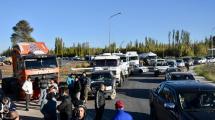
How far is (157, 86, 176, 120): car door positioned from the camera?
11317 mm

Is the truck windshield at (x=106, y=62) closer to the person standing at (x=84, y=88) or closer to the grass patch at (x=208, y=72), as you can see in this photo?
the grass patch at (x=208, y=72)

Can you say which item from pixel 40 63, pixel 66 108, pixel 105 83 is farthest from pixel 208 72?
pixel 66 108

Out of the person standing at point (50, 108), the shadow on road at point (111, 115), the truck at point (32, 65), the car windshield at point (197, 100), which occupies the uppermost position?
the truck at point (32, 65)

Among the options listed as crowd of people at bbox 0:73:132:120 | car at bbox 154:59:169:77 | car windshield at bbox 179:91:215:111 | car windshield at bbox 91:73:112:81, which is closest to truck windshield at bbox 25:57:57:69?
car windshield at bbox 91:73:112:81

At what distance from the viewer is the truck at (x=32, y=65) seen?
2495cm

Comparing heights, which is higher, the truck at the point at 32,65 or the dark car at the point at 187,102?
the truck at the point at 32,65

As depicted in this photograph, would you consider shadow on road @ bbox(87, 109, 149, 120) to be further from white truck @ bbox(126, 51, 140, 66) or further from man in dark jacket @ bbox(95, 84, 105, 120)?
white truck @ bbox(126, 51, 140, 66)

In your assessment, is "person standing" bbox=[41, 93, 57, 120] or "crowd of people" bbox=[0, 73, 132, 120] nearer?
"crowd of people" bbox=[0, 73, 132, 120]

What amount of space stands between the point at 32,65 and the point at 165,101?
566 inches

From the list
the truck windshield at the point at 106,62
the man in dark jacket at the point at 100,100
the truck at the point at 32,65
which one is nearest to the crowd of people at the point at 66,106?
the man in dark jacket at the point at 100,100

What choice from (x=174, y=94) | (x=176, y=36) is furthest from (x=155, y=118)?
(x=176, y=36)

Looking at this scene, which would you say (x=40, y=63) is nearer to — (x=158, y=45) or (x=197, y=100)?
(x=197, y=100)

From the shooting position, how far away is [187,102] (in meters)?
11.1

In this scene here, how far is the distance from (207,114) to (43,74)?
1613 cm
